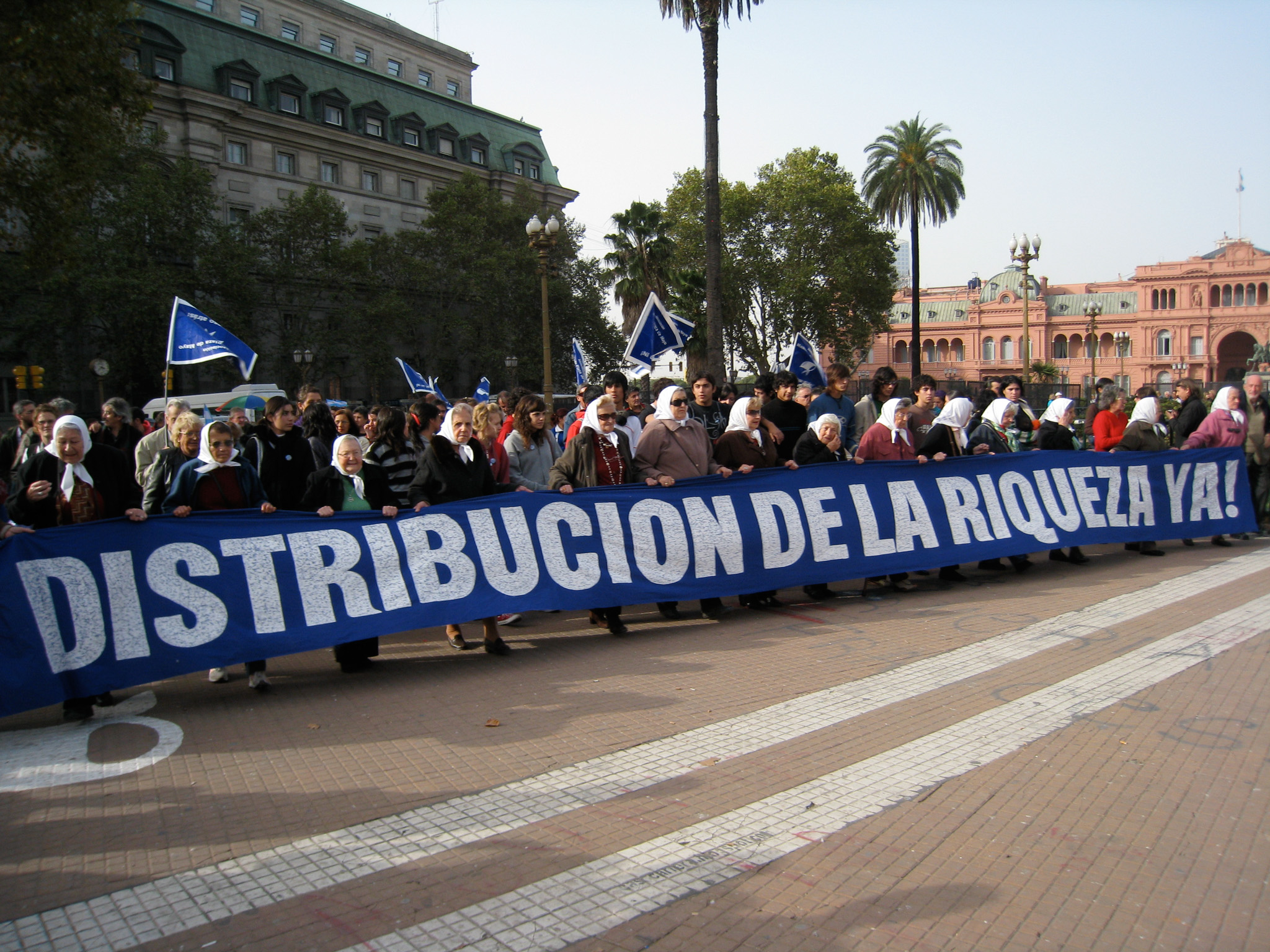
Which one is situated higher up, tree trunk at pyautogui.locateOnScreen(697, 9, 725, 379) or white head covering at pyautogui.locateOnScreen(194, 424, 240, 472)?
tree trunk at pyautogui.locateOnScreen(697, 9, 725, 379)

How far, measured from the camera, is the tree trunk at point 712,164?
61.3 ft

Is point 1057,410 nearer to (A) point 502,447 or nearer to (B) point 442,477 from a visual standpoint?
(A) point 502,447

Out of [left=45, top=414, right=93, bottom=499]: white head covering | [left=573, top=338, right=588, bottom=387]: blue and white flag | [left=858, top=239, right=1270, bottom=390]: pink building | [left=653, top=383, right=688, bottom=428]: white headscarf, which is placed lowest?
[left=45, top=414, right=93, bottom=499]: white head covering

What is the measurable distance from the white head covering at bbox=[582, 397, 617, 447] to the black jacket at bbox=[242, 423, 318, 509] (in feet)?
8.09

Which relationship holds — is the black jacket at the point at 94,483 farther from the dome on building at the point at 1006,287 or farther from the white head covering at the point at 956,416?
the dome on building at the point at 1006,287

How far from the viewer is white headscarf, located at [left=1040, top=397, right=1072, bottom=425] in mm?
10742

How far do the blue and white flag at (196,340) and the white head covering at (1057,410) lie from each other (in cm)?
1007

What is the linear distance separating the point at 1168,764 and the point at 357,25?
226 ft

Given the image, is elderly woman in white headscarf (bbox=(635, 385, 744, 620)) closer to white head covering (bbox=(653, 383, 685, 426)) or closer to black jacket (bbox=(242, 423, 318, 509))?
white head covering (bbox=(653, 383, 685, 426))

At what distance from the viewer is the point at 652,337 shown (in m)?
14.6

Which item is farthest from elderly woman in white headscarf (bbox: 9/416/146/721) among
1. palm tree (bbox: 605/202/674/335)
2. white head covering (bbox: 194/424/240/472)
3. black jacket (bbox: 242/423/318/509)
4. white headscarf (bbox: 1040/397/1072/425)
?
palm tree (bbox: 605/202/674/335)

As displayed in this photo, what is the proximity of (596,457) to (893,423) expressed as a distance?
336cm

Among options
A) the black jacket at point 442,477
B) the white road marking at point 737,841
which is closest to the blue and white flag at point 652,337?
the black jacket at point 442,477

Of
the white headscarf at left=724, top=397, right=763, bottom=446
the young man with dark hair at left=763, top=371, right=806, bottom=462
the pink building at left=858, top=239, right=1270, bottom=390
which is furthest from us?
the pink building at left=858, top=239, right=1270, bottom=390
